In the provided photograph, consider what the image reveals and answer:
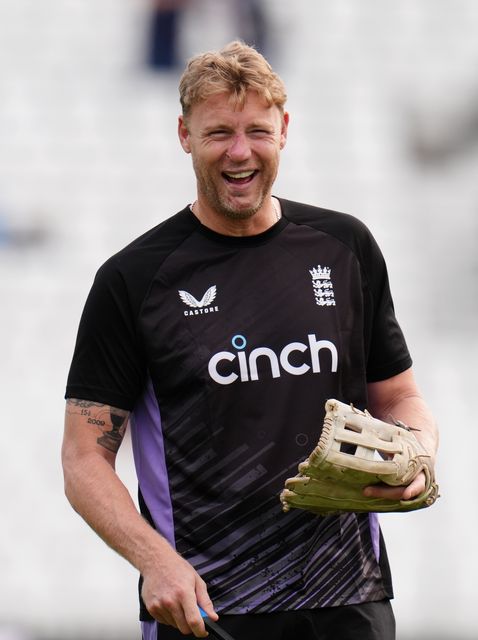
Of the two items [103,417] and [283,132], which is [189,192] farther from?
[103,417]

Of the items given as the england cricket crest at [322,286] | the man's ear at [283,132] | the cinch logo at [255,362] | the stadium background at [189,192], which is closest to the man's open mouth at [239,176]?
the man's ear at [283,132]

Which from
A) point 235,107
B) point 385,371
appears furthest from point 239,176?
point 385,371

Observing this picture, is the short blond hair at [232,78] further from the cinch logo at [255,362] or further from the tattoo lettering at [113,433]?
the tattoo lettering at [113,433]

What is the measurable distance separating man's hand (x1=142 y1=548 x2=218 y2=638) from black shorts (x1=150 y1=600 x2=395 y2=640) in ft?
→ 0.52

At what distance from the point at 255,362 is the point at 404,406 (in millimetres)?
386

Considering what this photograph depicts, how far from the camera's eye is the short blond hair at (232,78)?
2996 mm

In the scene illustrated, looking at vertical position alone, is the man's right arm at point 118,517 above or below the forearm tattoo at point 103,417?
below

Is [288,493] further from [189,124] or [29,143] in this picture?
[29,143]

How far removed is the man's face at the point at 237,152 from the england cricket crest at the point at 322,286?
0.64 ft

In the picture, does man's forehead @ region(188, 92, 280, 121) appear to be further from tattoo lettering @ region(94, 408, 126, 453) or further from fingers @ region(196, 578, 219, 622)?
fingers @ region(196, 578, 219, 622)

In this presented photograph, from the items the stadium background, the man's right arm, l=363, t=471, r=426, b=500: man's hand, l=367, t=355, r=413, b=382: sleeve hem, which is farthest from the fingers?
the stadium background

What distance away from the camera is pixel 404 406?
3.10 meters

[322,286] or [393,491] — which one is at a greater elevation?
[322,286]

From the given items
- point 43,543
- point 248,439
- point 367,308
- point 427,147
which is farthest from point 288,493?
point 427,147
